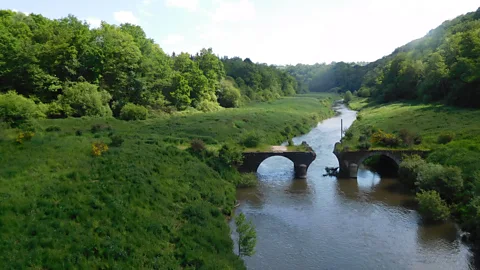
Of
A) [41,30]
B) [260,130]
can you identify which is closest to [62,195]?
[260,130]

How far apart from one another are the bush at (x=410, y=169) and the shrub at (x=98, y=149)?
34.1 metres

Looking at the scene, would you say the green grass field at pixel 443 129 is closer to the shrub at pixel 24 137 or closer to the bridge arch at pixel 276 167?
the bridge arch at pixel 276 167

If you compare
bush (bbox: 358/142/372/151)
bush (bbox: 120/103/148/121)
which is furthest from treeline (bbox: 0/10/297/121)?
bush (bbox: 358/142/372/151)

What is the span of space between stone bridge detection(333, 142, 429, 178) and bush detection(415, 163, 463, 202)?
834 centimetres

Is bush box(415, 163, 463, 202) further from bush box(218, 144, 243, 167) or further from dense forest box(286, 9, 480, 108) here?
dense forest box(286, 9, 480, 108)

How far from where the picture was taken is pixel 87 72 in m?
70.1

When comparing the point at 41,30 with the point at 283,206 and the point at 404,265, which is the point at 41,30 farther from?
the point at 404,265

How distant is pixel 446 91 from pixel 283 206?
65.5 m

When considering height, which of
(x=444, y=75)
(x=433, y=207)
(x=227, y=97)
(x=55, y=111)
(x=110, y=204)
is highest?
(x=444, y=75)

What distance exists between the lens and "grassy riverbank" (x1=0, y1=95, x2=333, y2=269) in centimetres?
2155

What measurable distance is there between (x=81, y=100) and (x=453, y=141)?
55817 mm

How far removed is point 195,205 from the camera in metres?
32.1

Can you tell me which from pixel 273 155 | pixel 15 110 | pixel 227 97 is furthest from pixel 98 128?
pixel 227 97

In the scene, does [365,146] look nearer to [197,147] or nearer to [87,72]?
[197,147]
